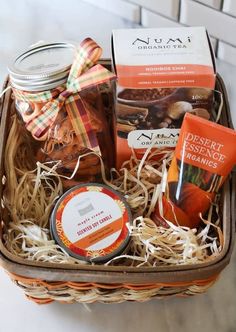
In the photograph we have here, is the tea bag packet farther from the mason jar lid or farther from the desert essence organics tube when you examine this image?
the desert essence organics tube

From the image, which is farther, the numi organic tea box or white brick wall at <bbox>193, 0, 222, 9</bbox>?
white brick wall at <bbox>193, 0, 222, 9</bbox>

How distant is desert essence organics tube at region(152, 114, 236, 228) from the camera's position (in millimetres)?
709

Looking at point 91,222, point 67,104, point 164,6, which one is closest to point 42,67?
point 67,104

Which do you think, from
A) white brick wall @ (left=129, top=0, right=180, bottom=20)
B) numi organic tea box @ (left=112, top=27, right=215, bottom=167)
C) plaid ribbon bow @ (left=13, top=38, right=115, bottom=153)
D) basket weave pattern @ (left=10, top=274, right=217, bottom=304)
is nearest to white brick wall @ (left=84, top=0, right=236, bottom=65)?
white brick wall @ (left=129, top=0, right=180, bottom=20)

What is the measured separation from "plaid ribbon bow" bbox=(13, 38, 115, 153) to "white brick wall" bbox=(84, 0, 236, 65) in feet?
0.87

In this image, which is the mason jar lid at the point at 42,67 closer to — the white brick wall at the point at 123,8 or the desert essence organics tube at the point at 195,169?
the desert essence organics tube at the point at 195,169

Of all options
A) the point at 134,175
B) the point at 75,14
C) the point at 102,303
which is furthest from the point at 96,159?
the point at 75,14

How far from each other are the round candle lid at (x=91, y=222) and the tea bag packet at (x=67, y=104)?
5 centimetres

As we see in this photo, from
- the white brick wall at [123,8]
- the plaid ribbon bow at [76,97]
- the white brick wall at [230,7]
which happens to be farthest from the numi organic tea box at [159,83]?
the white brick wall at [123,8]

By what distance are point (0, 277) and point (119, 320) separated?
0.56 ft

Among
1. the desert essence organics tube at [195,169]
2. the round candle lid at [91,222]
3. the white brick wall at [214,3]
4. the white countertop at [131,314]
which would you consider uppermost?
the white brick wall at [214,3]

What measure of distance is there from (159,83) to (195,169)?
111 mm

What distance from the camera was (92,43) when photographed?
766mm

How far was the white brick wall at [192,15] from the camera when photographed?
0.94 meters
